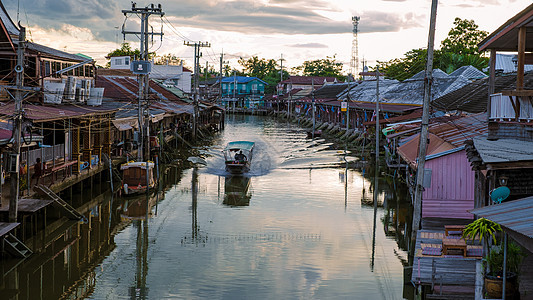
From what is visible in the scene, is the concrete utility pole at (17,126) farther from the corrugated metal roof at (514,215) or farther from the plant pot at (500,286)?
the plant pot at (500,286)

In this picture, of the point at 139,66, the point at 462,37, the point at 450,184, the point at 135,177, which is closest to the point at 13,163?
the point at 135,177

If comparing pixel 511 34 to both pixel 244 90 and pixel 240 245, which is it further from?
pixel 244 90

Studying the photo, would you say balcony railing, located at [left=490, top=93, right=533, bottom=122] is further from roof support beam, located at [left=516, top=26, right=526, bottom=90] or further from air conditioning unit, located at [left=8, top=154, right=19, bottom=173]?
air conditioning unit, located at [left=8, top=154, right=19, bottom=173]

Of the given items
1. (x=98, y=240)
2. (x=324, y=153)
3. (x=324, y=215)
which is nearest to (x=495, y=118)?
(x=324, y=215)

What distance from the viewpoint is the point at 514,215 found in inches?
475

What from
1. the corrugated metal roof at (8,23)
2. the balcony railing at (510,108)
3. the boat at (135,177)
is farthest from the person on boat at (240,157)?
the balcony railing at (510,108)

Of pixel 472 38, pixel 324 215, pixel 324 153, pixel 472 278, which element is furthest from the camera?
pixel 472 38

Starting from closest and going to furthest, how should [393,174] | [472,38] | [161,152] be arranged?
1. [393,174]
2. [161,152]
3. [472,38]

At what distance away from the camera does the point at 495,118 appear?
18.6m

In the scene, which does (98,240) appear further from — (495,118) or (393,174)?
(393,174)

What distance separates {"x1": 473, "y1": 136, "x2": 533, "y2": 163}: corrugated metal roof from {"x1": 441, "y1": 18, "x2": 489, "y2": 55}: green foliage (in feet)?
222

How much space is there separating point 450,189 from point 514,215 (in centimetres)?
1142

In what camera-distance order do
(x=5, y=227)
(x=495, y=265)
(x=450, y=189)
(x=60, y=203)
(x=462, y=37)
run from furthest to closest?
(x=462, y=37) → (x=60, y=203) → (x=450, y=189) → (x=5, y=227) → (x=495, y=265)

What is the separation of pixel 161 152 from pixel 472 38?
55079 mm
